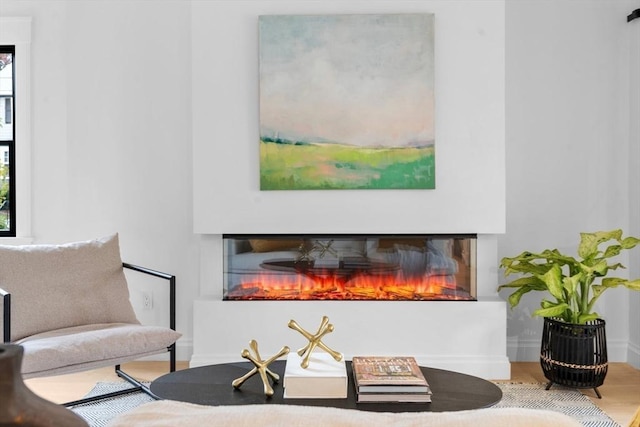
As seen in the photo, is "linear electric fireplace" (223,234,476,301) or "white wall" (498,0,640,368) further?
"white wall" (498,0,640,368)

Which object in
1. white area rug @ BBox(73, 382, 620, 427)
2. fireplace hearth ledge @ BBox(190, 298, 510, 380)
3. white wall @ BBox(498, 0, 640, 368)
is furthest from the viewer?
white wall @ BBox(498, 0, 640, 368)

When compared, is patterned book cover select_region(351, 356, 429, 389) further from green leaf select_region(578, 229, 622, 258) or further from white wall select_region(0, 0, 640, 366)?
white wall select_region(0, 0, 640, 366)

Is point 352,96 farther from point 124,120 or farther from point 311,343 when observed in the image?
point 311,343

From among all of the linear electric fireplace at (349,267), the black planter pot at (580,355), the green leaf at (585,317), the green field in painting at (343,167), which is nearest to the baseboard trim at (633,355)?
the black planter pot at (580,355)

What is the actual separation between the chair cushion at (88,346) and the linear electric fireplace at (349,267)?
0.90 m

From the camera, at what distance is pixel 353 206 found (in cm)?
400

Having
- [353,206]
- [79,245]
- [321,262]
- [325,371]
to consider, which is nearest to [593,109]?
[353,206]

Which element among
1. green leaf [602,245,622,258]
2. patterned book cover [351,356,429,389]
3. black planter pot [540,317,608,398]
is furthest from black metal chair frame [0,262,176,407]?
green leaf [602,245,622,258]

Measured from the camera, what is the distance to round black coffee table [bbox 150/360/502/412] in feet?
7.59

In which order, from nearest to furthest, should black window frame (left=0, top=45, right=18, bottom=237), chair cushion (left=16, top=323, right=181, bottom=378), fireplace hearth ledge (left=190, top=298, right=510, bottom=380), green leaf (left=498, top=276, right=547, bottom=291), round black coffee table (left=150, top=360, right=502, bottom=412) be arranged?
round black coffee table (left=150, top=360, right=502, bottom=412)
chair cushion (left=16, top=323, right=181, bottom=378)
green leaf (left=498, top=276, right=547, bottom=291)
fireplace hearth ledge (left=190, top=298, right=510, bottom=380)
black window frame (left=0, top=45, right=18, bottom=237)

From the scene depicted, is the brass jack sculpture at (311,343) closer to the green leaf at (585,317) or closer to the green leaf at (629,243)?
the green leaf at (585,317)

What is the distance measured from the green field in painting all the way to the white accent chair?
0.96m

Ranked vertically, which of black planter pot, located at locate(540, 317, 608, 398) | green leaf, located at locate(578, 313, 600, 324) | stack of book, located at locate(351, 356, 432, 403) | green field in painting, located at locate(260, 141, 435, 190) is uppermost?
green field in painting, located at locate(260, 141, 435, 190)

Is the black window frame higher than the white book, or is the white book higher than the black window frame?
the black window frame
